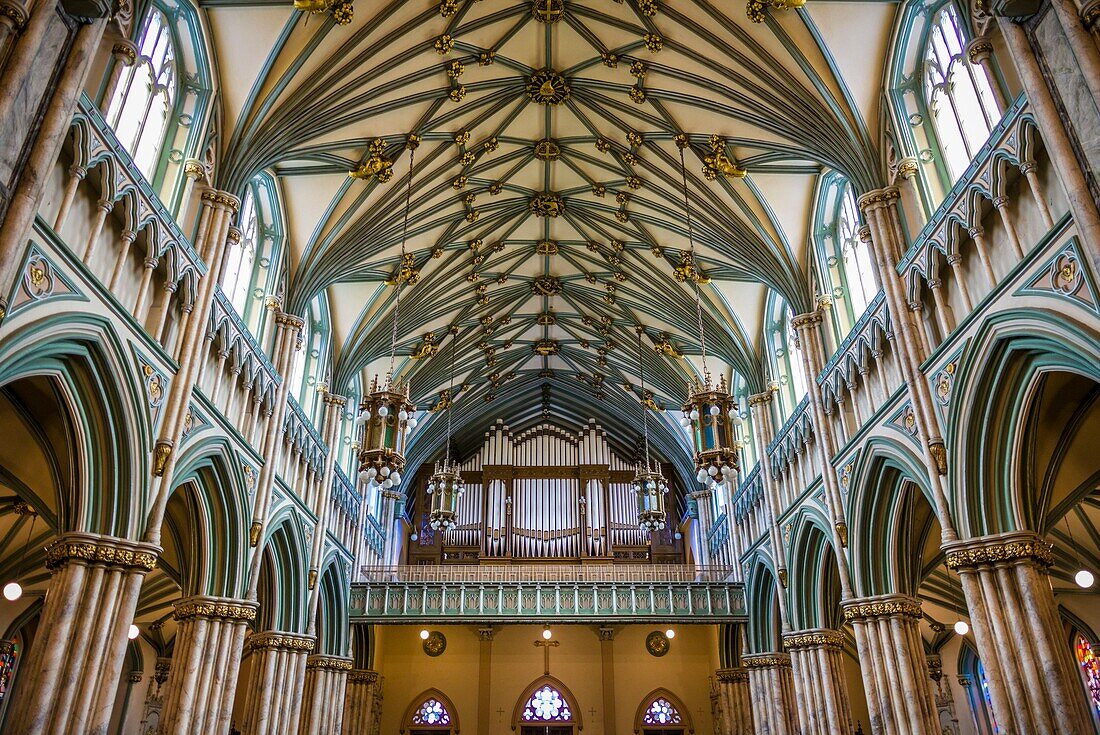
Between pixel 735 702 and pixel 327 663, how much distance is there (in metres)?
12.9

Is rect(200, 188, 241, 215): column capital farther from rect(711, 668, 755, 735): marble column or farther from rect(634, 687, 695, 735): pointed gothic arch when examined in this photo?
rect(634, 687, 695, 735): pointed gothic arch

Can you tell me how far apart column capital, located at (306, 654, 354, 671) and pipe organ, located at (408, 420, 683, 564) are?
9.36 meters

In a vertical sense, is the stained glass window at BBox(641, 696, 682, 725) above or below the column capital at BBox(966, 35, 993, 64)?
below

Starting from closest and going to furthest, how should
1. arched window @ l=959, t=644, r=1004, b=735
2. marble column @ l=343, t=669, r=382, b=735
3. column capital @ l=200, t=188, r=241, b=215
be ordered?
column capital @ l=200, t=188, r=241, b=215 → arched window @ l=959, t=644, r=1004, b=735 → marble column @ l=343, t=669, r=382, b=735

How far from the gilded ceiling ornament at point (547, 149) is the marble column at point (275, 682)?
43.1 ft

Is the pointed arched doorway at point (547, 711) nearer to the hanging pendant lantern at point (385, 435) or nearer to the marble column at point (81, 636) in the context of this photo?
the hanging pendant lantern at point (385, 435)

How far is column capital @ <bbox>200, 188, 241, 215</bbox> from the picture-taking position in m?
14.6

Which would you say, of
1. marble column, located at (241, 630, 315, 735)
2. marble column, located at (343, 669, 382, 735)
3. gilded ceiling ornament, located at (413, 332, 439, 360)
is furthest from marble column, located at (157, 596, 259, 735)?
gilded ceiling ornament, located at (413, 332, 439, 360)

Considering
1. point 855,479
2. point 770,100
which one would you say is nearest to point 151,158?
point 770,100

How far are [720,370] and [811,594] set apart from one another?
9.88 m

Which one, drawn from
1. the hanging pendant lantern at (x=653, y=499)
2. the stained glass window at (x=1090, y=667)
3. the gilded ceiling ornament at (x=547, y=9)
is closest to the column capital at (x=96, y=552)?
the gilded ceiling ornament at (x=547, y=9)

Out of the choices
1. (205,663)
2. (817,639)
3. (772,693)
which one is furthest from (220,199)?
(772,693)

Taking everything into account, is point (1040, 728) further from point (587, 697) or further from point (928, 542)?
point (587, 697)

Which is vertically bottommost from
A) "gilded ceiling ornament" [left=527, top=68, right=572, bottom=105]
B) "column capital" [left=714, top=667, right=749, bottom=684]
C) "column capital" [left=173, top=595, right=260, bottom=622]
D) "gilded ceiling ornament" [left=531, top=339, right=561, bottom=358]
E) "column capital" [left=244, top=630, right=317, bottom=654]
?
"column capital" [left=173, top=595, right=260, bottom=622]
